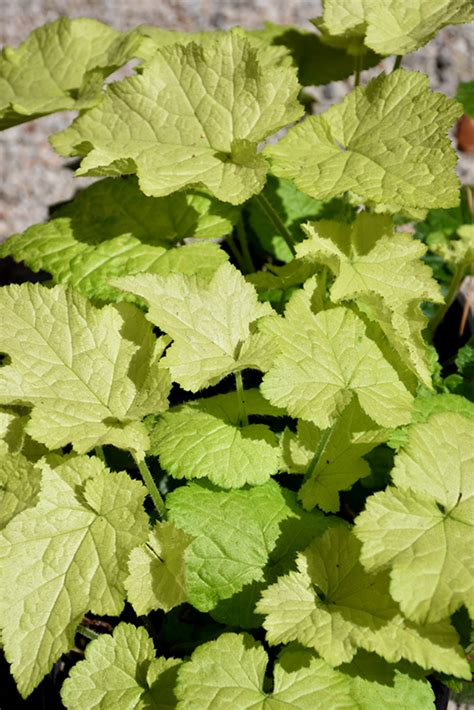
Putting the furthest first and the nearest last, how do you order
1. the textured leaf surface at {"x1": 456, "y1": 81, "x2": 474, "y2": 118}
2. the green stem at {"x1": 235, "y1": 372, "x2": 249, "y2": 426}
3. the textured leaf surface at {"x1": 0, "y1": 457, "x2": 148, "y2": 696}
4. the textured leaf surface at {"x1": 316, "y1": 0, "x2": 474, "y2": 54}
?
1. the textured leaf surface at {"x1": 456, "y1": 81, "x2": 474, "y2": 118}
2. the textured leaf surface at {"x1": 316, "y1": 0, "x2": 474, "y2": 54}
3. the green stem at {"x1": 235, "y1": 372, "x2": 249, "y2": 426}
4. the textured leaf surface at {"x1": 0, "y1": 457, "x2": 148, "y2": 696}

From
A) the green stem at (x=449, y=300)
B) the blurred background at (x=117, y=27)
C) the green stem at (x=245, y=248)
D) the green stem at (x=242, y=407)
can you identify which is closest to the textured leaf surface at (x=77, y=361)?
the green stem at (x=242, y=407)

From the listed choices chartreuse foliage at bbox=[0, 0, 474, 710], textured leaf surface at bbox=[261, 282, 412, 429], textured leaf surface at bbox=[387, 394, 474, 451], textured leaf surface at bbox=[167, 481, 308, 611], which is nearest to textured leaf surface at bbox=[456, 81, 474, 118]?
chartreuse foliage at bbox=[0, 0, 474, 710]

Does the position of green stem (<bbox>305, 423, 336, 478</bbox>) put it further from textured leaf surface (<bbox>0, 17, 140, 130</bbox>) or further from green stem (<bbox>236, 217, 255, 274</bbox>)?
textured leaf surface (<bbox>0, 17, 140, 130</bbox>)

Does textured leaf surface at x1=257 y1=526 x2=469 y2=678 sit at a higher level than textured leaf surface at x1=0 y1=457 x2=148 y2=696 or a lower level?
lower

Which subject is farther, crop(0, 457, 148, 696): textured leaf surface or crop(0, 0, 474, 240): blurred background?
crop(0, 0, 474, 240): blurred background

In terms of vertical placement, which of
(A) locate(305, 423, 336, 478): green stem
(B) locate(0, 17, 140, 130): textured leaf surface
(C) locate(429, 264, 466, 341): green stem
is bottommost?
(C) locate(429, 264, 466, 341): green stem

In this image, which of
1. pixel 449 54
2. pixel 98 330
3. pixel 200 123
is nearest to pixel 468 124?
pixel 449 54

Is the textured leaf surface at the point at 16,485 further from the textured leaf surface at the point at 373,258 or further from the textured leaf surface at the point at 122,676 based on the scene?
the textured leaf surface at the point at 373,258
